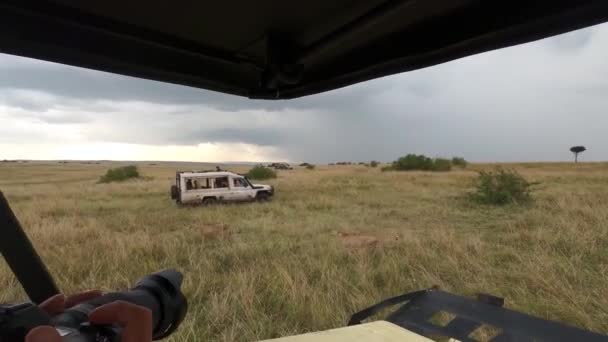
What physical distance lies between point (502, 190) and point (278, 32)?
13.3 meters

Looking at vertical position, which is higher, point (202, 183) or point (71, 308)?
point (71, 308)

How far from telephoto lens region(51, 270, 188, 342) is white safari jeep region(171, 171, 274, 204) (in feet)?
42.5

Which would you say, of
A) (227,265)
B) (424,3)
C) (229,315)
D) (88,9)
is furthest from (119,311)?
(227,265)

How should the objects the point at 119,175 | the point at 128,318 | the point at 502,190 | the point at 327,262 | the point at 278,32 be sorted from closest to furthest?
1. the point at 128,318
2. the point at 278,32
3. the point at 327,262
4. the point at 502,190
5. the point at 119,175

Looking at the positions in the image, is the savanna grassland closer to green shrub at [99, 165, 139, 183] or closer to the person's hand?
the person's hand

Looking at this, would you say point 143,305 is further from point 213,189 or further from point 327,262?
point 213,189

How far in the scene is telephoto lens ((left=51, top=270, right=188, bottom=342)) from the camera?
0.64 m

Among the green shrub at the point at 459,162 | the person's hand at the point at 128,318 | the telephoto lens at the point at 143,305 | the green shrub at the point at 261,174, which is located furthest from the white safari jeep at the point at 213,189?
the green shrub at the point at 459,162

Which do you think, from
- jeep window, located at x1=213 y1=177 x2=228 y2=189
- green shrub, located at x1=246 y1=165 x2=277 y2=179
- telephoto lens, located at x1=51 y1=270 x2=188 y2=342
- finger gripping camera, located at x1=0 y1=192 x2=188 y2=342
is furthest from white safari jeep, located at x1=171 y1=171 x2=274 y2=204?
green shrub, located at x1=246 y1=165 x2=277 y2=179

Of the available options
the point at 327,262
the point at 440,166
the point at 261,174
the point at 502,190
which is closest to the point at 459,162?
the point at 440,166

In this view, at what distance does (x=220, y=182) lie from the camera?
14.5m

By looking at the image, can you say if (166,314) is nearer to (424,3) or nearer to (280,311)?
(424,3)

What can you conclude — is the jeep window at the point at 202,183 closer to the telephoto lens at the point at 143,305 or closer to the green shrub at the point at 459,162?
the telephoto lens at the point at 143,305

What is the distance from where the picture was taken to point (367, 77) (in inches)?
68.7
